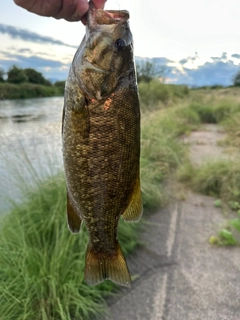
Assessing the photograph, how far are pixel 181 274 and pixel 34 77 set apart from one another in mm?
4612

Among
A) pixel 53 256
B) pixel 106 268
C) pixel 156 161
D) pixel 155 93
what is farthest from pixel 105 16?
pixel 155 93

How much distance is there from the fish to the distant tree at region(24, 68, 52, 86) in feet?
19.8

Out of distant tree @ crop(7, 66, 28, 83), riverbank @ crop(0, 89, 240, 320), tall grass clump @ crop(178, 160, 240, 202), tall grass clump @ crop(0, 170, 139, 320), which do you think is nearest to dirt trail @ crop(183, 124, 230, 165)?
tall grass clump @ crop(178, 160, 240, 202)

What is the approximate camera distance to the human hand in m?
1.27

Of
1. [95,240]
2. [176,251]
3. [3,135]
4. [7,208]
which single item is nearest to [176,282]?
[176,251]

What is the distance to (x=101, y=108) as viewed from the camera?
119 cm

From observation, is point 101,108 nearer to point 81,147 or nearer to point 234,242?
point 81,147

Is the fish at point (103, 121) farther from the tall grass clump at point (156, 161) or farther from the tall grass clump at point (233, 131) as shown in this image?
the tall grass clump at point (233, 131)

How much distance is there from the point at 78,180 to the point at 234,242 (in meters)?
4.16

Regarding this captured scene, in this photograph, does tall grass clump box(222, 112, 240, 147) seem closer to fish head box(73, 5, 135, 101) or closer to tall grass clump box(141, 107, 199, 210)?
tall grass clump box(141, 107, 199, 210)

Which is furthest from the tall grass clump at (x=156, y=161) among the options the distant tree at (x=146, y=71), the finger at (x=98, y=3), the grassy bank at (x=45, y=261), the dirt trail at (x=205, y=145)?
the distant tree at (x=146, y=71)

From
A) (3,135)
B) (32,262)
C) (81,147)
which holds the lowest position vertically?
(32,262)

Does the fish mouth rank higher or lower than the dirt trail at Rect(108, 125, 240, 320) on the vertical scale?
higher

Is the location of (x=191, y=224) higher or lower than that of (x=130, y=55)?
lower
